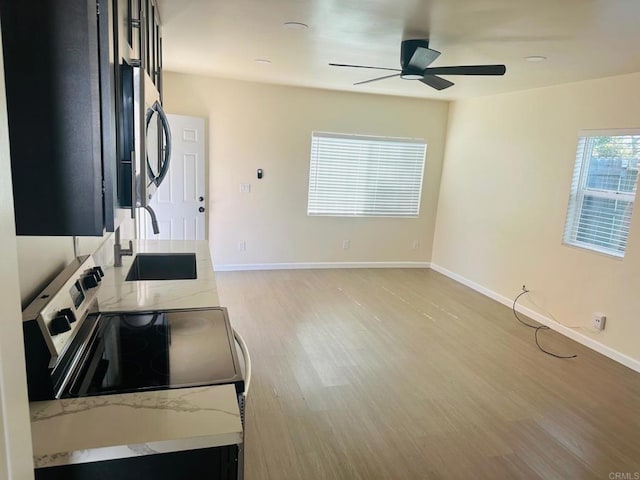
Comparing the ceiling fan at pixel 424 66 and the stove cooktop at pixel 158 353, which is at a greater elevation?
the ceiling fan at pixel 424 66

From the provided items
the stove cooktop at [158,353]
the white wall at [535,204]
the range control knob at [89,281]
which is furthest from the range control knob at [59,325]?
the white wall at [535,204]

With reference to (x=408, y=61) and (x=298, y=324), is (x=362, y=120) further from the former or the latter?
(x=298, y=324)

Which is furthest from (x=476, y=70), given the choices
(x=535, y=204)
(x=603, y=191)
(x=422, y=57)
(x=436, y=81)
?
(x=535, y=204)

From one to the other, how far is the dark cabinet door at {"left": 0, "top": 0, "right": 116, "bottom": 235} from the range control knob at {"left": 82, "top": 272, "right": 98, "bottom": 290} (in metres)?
0.60

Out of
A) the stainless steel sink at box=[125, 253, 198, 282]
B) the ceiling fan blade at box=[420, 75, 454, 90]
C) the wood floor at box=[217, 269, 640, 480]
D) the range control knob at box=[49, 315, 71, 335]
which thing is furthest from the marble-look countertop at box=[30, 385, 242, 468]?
the ceiling fan blade at box=[420, 75, 454, 90]

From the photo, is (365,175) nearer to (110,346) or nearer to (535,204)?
(535,204)

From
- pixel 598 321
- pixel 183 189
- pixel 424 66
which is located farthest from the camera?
pixel 183 189

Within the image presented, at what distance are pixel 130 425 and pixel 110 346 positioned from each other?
49 centimetres

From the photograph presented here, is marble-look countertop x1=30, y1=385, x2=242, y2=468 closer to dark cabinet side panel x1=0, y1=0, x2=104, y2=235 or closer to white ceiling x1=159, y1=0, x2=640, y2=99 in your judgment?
dark cabinet side panel x1=0, y1=0, x2=104, y2=235

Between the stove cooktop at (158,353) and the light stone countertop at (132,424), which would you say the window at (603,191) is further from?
the light stone countertop at (132,424)

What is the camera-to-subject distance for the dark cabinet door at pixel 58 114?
0.79 meters

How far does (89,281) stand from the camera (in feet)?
4.73

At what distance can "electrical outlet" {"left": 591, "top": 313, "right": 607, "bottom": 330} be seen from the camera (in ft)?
12.5

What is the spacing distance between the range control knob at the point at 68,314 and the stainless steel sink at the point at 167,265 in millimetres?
1374
